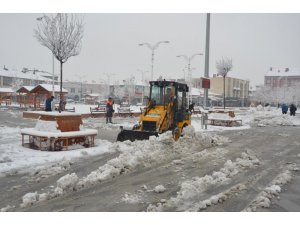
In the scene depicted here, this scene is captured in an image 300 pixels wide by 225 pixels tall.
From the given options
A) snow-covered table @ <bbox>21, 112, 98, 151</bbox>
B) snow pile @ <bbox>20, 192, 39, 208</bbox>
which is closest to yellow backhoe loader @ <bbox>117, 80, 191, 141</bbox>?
snow-covered table @ <bbox>21, 112, 98, 151</bbox>

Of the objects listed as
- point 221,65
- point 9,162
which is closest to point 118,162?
point 9,162

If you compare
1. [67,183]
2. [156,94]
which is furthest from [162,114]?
[67,183]

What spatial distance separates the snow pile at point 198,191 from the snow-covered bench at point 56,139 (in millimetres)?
4834

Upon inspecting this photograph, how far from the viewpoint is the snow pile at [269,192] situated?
5231 mm

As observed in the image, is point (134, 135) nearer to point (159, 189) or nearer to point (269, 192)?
point (159, 189)

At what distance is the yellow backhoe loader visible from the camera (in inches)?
443

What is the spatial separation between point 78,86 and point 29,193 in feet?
379

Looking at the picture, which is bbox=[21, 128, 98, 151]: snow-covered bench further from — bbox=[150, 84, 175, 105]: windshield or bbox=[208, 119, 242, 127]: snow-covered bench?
bbox=[208, 119, 242, 127]: snow-covered bench

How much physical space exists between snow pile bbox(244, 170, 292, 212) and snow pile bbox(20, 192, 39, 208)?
3.52 m

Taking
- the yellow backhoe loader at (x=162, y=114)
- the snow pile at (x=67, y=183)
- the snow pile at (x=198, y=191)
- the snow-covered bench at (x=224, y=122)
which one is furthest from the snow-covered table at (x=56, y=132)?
the snow-covered bench at (x=224, y=122)

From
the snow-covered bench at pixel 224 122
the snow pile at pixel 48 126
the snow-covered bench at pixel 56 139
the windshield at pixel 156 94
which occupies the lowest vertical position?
the snow-covered bench at pixel 224 122

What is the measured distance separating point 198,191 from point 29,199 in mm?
3006

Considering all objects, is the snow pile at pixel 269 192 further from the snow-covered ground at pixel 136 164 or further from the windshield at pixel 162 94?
the windshield at pixel 162 94

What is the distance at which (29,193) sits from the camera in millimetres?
5551
